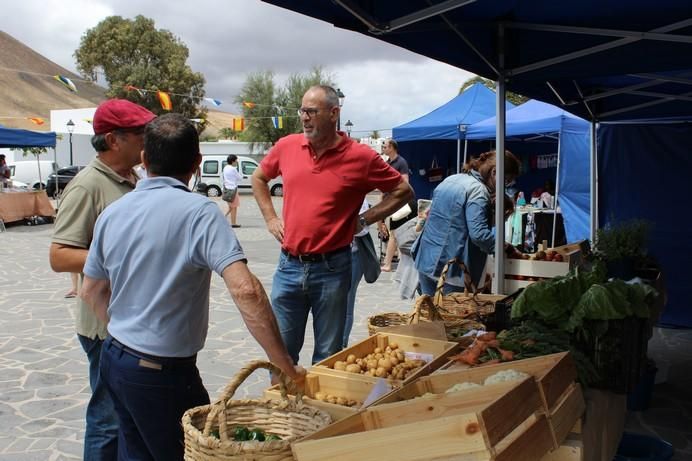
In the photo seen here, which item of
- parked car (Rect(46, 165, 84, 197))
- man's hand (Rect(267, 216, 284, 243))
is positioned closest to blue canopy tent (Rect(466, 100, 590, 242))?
man's hand (Rect(267, 216, 284, 243))

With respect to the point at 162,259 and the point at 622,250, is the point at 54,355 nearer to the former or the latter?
the point at 162,259

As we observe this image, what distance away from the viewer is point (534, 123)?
10820mm

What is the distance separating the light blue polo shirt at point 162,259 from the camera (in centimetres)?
216

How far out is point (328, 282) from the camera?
370 centimetres

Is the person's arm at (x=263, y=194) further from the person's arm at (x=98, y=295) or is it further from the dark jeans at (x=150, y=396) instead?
the dark jeans at (x=150, y=396)

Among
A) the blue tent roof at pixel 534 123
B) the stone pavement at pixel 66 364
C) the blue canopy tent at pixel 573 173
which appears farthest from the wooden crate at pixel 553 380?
the blue canopy tent at pixel 573 173

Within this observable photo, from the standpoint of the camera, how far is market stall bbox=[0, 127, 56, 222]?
683 inches

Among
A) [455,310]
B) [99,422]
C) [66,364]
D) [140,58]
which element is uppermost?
[140,58]

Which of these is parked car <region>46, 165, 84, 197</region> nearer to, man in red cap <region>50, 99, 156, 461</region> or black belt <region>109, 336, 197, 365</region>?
man in red cap <region>50, 99, 156, 461</region>

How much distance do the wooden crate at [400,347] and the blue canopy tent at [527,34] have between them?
1.57 metres

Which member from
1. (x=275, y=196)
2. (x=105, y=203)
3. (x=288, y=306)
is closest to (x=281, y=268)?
(x=288, y=306)

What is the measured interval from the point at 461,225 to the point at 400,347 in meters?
1.46

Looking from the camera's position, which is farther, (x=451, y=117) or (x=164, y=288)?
(x=451, y=117)

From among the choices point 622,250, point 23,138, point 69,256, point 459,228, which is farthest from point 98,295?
point 23,138
